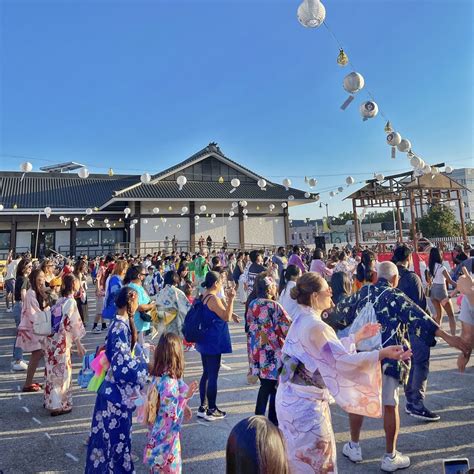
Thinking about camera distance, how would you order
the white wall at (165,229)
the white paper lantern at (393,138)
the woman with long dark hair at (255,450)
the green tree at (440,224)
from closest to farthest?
the woman with long dark hair at (255,450), the white paper lantern at (393,138), the white wall at (165,229), the green tree at (440,224)

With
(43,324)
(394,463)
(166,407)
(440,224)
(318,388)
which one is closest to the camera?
(318,388)

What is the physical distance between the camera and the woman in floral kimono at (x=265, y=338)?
3217 mm

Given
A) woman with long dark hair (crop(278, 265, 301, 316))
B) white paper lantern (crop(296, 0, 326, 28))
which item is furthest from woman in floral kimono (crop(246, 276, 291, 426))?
white paper lantern (crop(296, 0, 326, 28))

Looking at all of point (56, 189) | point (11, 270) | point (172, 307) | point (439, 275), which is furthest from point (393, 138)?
point (56, 189)

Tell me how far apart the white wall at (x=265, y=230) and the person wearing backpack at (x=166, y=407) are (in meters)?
20.0

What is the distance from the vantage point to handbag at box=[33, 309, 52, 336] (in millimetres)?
4137

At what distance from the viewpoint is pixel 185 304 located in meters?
4.90

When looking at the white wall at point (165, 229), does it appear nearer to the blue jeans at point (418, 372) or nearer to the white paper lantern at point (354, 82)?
the white paper lantern at point (354, 82)

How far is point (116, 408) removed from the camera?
262 centimetres

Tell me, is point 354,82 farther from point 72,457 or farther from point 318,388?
point 72,457

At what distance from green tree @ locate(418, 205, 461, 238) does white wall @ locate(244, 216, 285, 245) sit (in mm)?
17402

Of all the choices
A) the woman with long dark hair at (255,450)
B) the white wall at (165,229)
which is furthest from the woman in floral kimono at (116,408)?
the white wall at (165,229)

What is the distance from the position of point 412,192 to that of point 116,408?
45.0 feet

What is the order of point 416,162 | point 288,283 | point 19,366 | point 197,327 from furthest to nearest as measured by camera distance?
point 416,162, point 19,366, point 288,283, point 197,327
